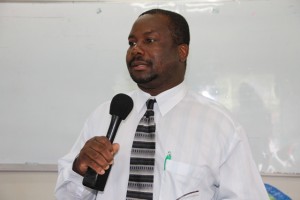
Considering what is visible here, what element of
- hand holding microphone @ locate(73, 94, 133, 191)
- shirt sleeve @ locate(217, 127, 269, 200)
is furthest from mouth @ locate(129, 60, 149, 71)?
shirt sleeve @ locate(217, 127, 269, 200)

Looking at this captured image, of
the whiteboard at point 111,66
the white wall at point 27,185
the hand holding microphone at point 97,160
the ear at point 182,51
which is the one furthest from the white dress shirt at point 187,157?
the white wall at point 27,185

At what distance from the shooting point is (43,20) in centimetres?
251

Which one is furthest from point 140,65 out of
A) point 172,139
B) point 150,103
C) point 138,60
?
point 172,139

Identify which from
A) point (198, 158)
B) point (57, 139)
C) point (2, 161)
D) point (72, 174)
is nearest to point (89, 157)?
point (72, 174)

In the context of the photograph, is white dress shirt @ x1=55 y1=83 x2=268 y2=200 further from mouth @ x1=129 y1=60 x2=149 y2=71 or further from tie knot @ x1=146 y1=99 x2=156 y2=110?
mouth @ x1=129 y1=60 x2=149 y2=71

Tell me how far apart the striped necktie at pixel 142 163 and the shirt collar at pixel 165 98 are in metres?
0.08

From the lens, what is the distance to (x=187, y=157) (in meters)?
1.28

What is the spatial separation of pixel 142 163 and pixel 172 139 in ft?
0.51

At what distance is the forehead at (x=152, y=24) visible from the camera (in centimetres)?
141

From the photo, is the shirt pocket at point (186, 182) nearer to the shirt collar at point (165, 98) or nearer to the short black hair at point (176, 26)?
the shirt collar at point (165, 98)

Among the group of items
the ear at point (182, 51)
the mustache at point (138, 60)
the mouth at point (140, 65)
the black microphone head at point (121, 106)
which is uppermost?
the ear at point (182, 51)

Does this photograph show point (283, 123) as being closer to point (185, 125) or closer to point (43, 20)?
point (185, 125)

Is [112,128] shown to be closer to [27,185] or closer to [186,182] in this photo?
[186,182]

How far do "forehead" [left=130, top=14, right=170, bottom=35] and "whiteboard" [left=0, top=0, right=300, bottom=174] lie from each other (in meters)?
1.05
